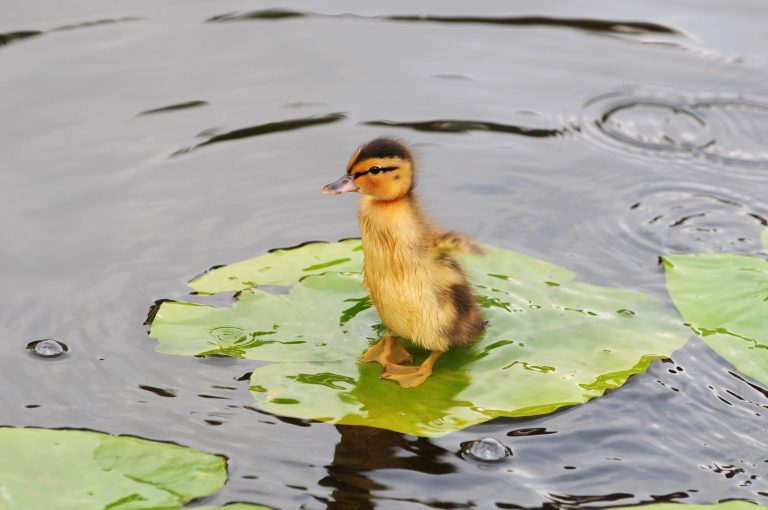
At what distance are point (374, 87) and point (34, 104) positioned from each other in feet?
8.74

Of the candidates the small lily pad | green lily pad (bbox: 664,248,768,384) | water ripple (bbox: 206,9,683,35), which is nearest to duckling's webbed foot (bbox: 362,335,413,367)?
the small lily pad

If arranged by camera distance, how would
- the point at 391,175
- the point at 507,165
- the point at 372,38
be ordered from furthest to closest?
the point at 372,38
the point at 507,165
the point at 391,175

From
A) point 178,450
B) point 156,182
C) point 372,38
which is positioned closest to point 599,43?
point 372,38

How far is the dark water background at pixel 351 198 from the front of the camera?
523cm

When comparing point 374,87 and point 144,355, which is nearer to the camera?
point 144,355

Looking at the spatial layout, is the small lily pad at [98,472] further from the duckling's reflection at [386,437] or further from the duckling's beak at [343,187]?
the duckling's beak at [343,187]

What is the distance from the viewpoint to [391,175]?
5707 mm

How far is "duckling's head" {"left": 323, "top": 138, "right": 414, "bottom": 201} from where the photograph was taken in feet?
18.6

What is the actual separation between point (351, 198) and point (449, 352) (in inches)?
81.7

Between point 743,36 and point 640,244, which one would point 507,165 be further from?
point 743,36

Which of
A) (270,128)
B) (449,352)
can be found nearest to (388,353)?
(449,352)

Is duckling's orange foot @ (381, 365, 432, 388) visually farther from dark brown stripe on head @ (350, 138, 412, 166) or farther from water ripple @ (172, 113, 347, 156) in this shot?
water ripple @ (172, 113, 347, 156)

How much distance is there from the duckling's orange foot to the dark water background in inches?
14.8

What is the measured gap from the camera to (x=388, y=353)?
5.80m
